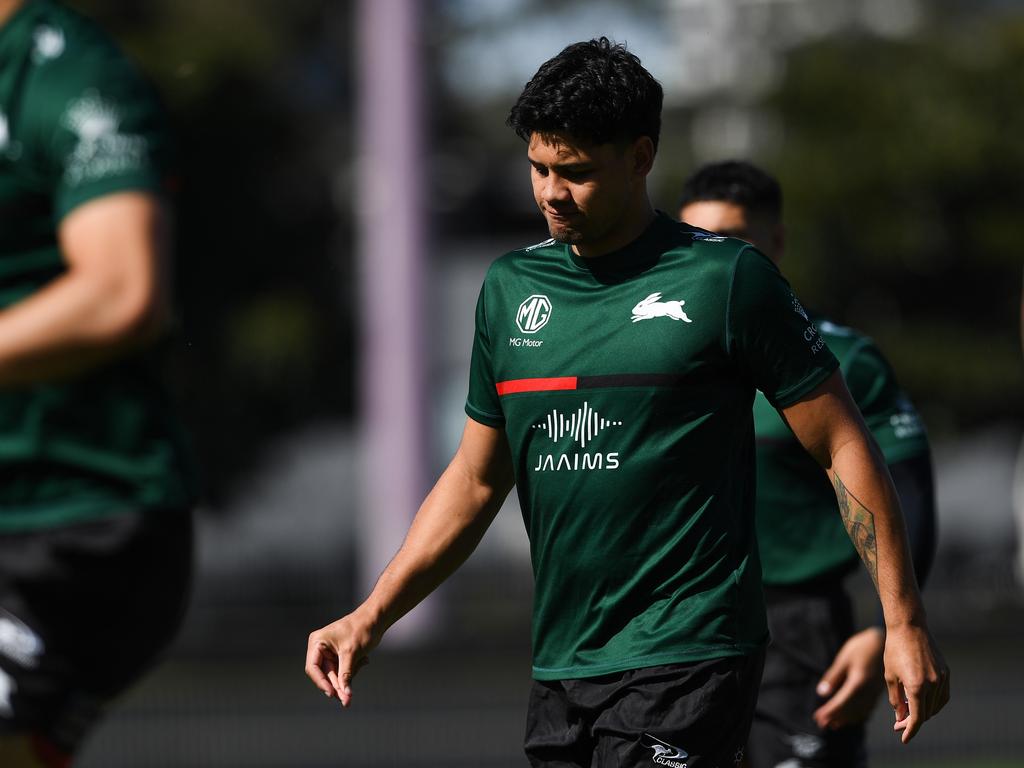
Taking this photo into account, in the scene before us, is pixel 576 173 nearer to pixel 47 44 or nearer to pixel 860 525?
pixel 860 525

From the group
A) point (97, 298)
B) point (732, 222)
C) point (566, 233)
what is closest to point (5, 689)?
point (97, 298)

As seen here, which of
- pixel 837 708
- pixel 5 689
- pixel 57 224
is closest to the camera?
pixel 57 224

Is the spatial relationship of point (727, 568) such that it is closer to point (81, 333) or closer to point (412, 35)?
point (81, 333)

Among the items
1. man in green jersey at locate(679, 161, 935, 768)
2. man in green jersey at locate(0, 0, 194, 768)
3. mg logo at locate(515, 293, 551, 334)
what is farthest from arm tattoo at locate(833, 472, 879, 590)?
man in green jersey at locate(0, 0, 194, 768)

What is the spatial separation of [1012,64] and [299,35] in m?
15.6

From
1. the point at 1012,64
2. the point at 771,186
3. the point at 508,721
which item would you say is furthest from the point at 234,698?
the point at 1012,64

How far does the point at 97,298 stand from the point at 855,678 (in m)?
2.62

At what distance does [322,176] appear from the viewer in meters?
32.6

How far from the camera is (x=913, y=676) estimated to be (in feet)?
12.4

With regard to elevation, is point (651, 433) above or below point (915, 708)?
above

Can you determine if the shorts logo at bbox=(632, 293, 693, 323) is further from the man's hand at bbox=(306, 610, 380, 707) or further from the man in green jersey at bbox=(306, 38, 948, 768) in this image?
the man's hand at bbox=(306, 610, 380, 707)

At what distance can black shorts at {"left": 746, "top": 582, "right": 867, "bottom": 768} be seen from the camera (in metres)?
5.45

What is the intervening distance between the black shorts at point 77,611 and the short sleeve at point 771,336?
1279 mm

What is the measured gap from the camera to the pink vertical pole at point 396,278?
23.3m
